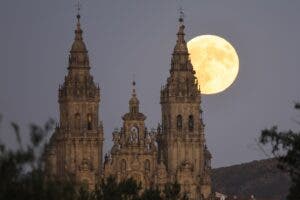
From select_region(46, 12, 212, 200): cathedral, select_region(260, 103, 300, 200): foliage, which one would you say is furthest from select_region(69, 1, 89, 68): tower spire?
select_region(260, 103, 300, 200): foliage

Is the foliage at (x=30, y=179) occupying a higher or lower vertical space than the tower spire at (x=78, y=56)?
lower

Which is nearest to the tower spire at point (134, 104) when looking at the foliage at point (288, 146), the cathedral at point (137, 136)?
the cathedral at point (137, 136)

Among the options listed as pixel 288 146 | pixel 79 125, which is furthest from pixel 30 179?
pixel 79 125

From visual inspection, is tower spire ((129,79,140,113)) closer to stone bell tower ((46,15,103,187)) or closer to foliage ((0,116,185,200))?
stone bell tower ((46,15,103,187))

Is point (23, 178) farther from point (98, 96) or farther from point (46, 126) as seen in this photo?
point (98, 96)

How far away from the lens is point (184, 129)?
174 meters

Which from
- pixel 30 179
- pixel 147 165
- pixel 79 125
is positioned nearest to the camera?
pixel 30 179

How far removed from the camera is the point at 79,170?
566 feet

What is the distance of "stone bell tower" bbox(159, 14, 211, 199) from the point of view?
174 meters

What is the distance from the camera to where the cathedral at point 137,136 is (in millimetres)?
172250

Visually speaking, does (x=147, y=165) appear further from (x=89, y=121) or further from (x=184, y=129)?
(x=89, y=121)

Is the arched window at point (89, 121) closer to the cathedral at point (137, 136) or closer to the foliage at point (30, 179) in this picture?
the cathedral at point (137, 136)

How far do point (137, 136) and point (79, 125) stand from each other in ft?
14.8

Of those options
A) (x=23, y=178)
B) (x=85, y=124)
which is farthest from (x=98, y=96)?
(x=23, y=178)
